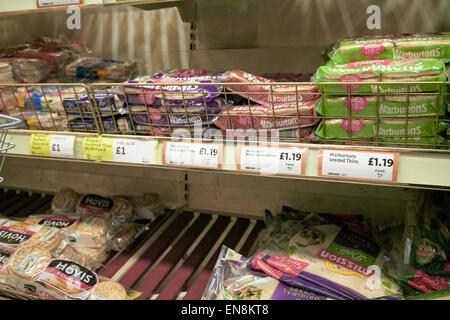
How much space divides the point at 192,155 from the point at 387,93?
1.60ft

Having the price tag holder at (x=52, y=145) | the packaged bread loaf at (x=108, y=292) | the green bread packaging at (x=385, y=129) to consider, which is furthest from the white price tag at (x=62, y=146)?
the green bread packaging at (x=385, y=129)

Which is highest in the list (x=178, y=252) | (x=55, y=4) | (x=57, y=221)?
(x=55, y=4)

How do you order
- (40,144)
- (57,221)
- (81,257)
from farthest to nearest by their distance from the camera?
(57,221) → (81,257) → (40,144)

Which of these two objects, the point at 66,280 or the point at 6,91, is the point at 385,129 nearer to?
the point at 66,280

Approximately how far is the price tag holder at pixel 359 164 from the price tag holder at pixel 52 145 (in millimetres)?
738

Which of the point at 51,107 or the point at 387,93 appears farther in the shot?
the point at 51,107

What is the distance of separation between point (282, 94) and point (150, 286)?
2.53ft

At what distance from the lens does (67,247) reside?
1289 millimetres

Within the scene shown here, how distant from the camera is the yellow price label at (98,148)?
103 centimetres

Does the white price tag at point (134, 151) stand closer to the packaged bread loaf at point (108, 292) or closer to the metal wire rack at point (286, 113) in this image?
the metal wire rack at point (286, 113)

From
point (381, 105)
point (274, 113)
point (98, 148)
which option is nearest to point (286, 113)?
point (274, 113)

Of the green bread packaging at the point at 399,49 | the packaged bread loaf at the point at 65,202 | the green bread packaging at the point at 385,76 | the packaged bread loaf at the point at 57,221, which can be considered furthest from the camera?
the packaged bread loaf at the point at 65,202
